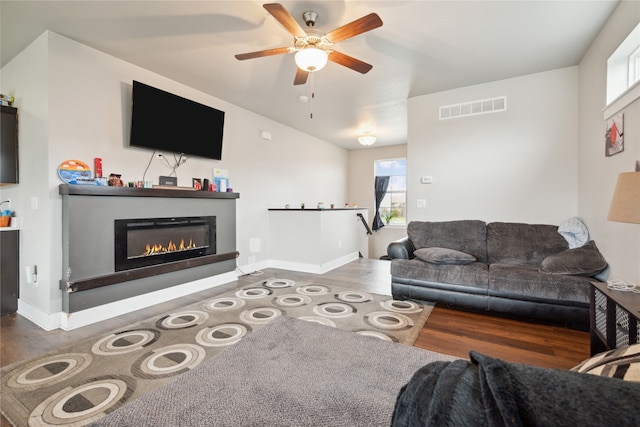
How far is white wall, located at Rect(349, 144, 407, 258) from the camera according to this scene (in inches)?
282

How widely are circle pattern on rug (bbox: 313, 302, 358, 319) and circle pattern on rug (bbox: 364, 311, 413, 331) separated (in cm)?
20

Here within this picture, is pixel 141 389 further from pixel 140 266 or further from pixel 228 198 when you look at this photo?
pixel 228 198

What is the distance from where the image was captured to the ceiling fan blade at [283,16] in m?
1.80

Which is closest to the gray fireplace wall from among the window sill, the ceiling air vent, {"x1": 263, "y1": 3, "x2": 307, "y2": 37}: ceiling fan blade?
{"x1": 263, "y1": 3, "x2": 307, "y2": 37}: ceiling fan blade

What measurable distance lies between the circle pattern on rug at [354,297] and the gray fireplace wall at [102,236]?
6.39 ft

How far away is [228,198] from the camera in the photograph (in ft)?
13.3

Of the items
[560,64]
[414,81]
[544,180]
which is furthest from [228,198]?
[560,64]

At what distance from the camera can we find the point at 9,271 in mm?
2904

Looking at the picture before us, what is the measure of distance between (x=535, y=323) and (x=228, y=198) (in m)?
3.88

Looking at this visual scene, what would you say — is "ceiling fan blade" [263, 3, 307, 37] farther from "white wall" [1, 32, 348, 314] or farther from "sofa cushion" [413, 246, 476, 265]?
"sofa cushion" [413, 246, 476, 265]

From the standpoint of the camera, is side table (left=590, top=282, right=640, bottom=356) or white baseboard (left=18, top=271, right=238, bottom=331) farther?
white baseboard (left=18, top=271, right=238, bottom=331)

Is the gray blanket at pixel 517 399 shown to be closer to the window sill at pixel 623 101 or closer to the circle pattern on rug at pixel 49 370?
the circle pattern on rug at pixel 49 370

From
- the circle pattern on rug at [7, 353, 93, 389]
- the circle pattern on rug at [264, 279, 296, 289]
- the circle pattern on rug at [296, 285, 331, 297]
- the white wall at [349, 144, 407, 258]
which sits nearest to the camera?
the circle pattern on rug at [7, 353, 93, 389]

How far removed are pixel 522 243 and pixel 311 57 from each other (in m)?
2.99
